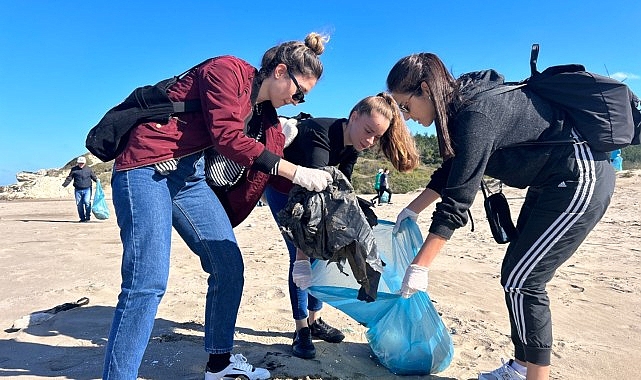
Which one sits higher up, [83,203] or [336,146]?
[336,146]

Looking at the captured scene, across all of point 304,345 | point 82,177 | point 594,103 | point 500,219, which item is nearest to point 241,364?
point 304,345

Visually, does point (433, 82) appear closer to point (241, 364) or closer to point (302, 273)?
point (302, 273)

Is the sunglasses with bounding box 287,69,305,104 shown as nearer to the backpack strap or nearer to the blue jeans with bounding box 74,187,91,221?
the backpack strap

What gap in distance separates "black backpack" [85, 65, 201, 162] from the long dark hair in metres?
0.97

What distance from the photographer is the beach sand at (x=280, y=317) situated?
9.67 ft

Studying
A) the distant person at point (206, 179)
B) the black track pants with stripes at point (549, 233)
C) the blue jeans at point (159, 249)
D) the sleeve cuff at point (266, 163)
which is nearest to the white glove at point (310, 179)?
the distant person at point (206, 179)

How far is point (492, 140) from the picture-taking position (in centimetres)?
219

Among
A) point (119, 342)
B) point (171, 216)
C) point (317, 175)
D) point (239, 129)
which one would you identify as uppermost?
point (239, 129)

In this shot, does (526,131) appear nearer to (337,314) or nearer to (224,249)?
(224,249)

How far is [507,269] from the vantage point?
245cm

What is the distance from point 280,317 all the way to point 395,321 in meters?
1.30

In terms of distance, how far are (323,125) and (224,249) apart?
3.25ft

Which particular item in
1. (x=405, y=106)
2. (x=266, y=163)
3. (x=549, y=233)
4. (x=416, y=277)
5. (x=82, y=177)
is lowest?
(x=416, y=277)

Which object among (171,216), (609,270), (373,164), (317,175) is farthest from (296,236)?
(373,164)
